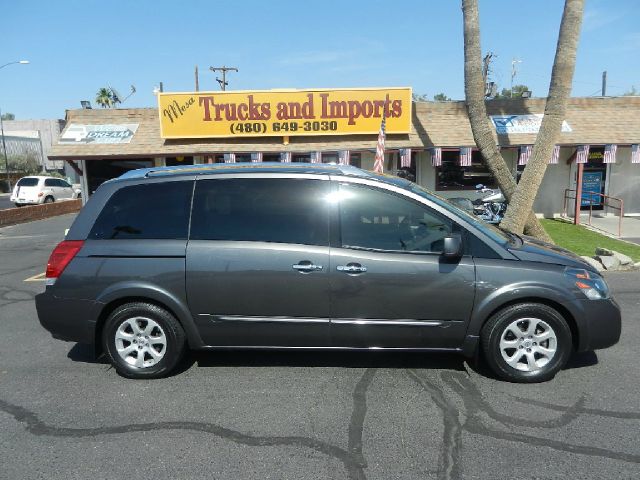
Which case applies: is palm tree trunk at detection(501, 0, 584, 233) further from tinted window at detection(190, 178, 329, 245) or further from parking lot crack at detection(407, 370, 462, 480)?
tinted window at detection(190, 178, 329, 245)

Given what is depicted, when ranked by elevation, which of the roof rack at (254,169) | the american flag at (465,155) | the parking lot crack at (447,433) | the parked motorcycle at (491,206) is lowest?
the parking lot crack at (447,433)

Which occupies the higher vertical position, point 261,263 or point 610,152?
point 610,152

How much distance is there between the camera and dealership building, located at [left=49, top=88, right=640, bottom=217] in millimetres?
14438

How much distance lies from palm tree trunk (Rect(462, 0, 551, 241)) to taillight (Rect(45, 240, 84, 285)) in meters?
8.56

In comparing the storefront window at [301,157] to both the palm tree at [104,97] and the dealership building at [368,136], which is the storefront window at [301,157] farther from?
the palm tree at [104,97]

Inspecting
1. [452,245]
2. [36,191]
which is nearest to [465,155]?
[452,245]

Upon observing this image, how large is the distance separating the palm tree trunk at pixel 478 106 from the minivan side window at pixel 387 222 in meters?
6.68

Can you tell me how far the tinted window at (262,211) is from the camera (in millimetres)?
3752

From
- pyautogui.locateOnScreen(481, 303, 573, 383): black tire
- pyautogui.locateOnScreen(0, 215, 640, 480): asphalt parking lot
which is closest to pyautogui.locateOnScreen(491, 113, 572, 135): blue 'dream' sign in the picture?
pyautogui.locateOnScreen(0, 215, 640, 480): asphalt parking lot

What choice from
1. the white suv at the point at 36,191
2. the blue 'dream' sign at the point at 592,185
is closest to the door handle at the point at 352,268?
the blue 'dream' sign at the point at 592,185

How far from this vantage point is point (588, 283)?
12.2 ft

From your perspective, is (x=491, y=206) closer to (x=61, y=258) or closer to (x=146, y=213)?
(x=146, y=213)

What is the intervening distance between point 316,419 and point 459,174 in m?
13.7

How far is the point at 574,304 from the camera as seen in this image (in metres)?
3.65
